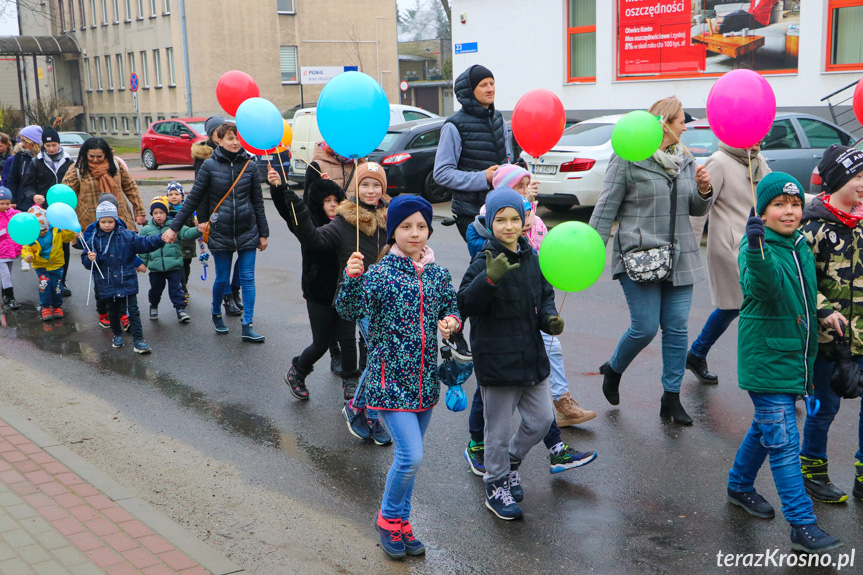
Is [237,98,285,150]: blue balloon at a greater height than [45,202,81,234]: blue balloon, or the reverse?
[237,98,285,150]: blue balloon

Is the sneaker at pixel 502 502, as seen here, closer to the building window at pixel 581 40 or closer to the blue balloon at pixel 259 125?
the blue balloon at pixel 259 125

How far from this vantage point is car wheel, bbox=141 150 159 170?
29109 millimetres

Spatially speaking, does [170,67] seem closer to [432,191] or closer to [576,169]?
[432,191]

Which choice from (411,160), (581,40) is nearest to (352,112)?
(411,160)

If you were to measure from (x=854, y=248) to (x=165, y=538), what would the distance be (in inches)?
143

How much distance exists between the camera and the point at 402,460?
13.4ft

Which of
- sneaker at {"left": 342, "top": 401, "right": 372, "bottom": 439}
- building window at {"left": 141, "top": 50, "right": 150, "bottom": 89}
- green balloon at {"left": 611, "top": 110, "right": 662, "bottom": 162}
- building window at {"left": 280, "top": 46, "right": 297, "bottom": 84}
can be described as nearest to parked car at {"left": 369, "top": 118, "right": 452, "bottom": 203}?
sneaker at {"left": 342, "top": 401, "right": 372, "bottom": 439}

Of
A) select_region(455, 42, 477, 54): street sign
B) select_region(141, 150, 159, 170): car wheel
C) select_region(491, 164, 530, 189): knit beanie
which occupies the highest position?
select_region(455, 42, 477, 54): street sign

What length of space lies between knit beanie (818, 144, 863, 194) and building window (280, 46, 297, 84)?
40.6m

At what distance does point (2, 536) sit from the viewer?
167 inches

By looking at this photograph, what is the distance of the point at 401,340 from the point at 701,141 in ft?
30.8

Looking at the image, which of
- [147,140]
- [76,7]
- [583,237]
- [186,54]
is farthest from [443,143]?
[76,7]

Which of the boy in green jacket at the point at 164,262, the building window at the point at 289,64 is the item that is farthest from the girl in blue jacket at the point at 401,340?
the building window at the point at 289,64

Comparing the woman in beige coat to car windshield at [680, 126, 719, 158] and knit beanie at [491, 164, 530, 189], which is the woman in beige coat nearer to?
knit beanie at [491, 164, 530, 189]
